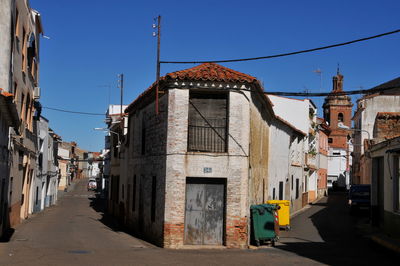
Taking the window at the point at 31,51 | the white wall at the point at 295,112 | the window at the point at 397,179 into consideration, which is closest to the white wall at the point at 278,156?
the white wall at the point at 295,112

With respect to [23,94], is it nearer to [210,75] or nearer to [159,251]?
[210,75]

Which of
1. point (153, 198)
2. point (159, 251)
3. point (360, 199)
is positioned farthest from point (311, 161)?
point (159, 251)

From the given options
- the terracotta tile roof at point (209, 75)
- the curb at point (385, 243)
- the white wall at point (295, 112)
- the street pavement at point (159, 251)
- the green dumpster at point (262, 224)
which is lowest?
the street pavement at point (159, 251)

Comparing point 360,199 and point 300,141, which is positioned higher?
point 300,141

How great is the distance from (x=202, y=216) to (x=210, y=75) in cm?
479

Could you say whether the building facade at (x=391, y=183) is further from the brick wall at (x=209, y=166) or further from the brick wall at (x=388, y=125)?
the brick wall at (x=388, y=125)

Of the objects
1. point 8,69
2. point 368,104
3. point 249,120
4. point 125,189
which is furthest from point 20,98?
point 368,104

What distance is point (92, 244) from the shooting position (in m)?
17.8

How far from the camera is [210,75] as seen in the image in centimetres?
1761

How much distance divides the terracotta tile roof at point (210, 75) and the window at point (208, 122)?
0.67 metres

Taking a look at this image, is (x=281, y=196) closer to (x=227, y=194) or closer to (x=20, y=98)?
(x=227, y=194)

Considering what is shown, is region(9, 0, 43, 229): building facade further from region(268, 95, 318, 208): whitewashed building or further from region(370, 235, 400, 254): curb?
region(268, 95, 318, 208): whitewashed building

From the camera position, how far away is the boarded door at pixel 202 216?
1742 cm

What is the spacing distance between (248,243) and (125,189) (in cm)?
1133
